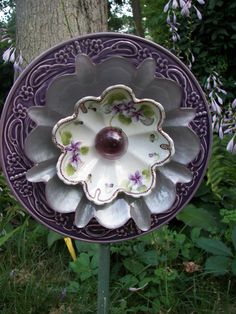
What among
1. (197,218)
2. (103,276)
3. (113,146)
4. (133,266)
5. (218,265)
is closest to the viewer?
(113,146)

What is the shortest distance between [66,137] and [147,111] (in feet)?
0.86

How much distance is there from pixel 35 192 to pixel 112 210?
0.24 m

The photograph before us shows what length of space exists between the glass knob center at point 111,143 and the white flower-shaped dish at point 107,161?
0.16 ft

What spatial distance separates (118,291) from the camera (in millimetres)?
2342

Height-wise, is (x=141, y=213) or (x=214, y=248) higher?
(x=141, y=213)

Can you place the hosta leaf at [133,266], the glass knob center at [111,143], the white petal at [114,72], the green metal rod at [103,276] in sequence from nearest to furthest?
the white petal at [114,72], the glass knob center at [111,143], the green metal rod at [103,276], the hosta leaf at [133,266]

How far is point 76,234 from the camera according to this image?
1.57m

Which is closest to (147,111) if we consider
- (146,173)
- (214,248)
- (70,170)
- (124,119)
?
(124,119)

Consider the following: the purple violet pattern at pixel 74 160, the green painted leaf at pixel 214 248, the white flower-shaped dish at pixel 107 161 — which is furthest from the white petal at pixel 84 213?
the green painted leaf at pixel 214 248

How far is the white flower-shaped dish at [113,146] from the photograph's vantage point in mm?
1500

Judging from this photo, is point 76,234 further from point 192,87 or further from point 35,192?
point 192,87

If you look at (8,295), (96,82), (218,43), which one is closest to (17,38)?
(8,295)

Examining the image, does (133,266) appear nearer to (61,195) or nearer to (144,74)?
(61,195)

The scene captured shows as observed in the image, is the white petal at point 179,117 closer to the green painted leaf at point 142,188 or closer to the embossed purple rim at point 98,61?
the embossed purple rim at point 98,61
